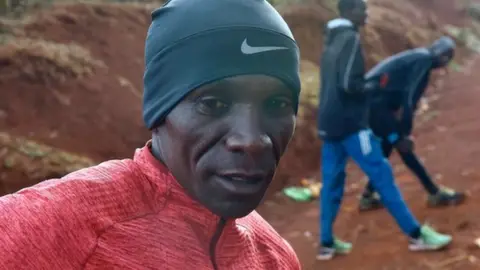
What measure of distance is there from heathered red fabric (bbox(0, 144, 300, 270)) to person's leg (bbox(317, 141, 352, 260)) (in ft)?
11.7

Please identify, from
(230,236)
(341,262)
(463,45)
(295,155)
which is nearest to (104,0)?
(295,155)

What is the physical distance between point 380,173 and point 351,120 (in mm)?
459

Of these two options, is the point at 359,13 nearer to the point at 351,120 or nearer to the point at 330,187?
the point at 351,120

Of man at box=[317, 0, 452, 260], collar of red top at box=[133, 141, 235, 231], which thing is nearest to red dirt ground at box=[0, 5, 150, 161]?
man at box=[317, 0, 452, 260]

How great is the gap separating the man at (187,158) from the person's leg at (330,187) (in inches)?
144

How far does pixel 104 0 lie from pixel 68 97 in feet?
10.9

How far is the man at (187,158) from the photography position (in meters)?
1.38

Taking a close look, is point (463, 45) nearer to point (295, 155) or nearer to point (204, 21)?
point (295, 155)

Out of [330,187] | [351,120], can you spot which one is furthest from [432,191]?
[351,120]

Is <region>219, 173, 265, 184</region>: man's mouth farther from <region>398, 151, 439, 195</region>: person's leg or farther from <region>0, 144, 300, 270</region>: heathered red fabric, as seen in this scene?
<region>398, 151, 439, 195</region>: person's leg

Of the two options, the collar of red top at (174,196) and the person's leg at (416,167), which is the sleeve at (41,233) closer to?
the collar of red top at (174,196)

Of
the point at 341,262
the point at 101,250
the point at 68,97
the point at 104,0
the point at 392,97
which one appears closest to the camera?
the point at 101,250

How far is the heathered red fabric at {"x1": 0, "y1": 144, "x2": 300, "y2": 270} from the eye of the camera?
4.32ft

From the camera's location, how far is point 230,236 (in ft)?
5.27
